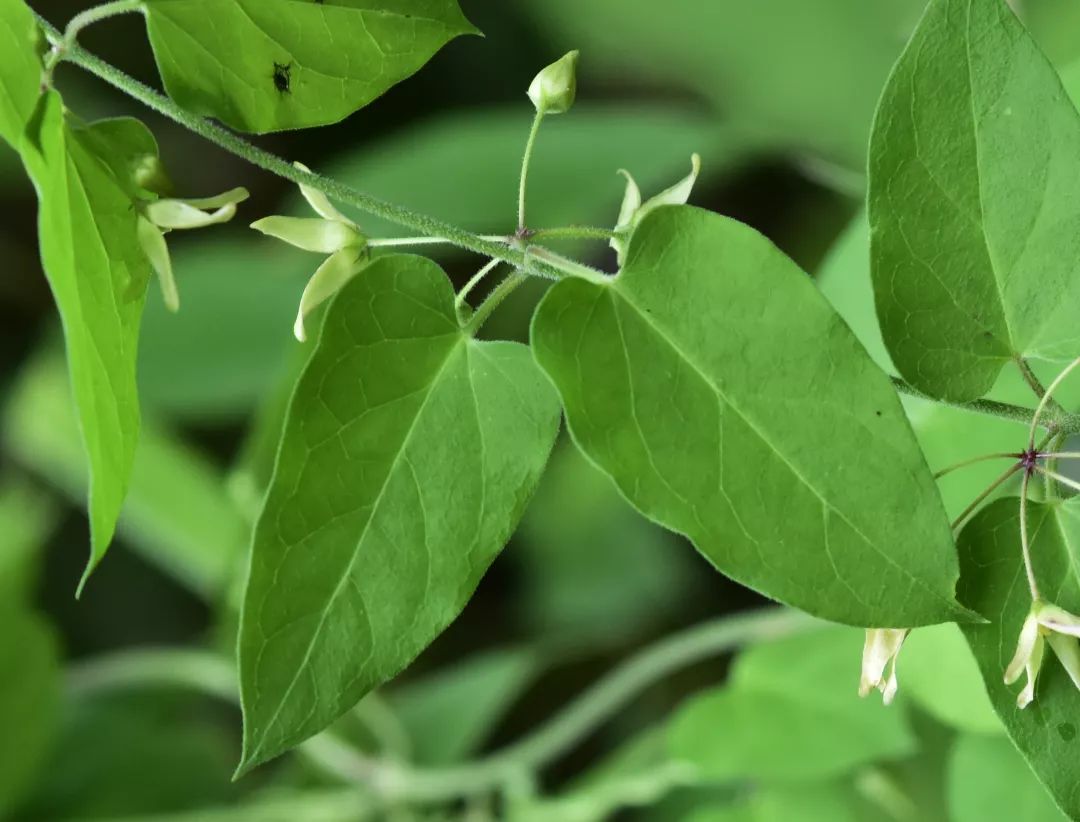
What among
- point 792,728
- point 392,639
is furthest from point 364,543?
point 792,728

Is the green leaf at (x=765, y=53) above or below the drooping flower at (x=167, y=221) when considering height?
below

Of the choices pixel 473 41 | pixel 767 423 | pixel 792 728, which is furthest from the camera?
pixel 473 41

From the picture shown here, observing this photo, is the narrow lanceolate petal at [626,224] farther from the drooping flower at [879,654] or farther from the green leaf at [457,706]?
the green leaf at [457,706]

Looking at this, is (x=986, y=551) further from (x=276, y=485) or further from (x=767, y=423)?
(x=276, y=485)

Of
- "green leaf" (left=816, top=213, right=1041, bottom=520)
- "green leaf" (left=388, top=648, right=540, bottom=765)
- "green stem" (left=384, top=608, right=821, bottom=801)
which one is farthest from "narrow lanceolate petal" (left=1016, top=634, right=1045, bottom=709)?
"green leaf" (left=388, top=648, right=540, bottom=765)

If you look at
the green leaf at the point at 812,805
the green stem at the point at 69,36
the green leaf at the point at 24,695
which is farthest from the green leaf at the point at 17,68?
the green leaf at the point at 24,695

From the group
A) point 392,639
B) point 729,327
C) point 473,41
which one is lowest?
point 473,41

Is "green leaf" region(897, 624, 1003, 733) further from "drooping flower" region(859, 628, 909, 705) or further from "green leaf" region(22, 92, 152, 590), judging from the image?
"green leaf" region(22, 92, 152, 590)
